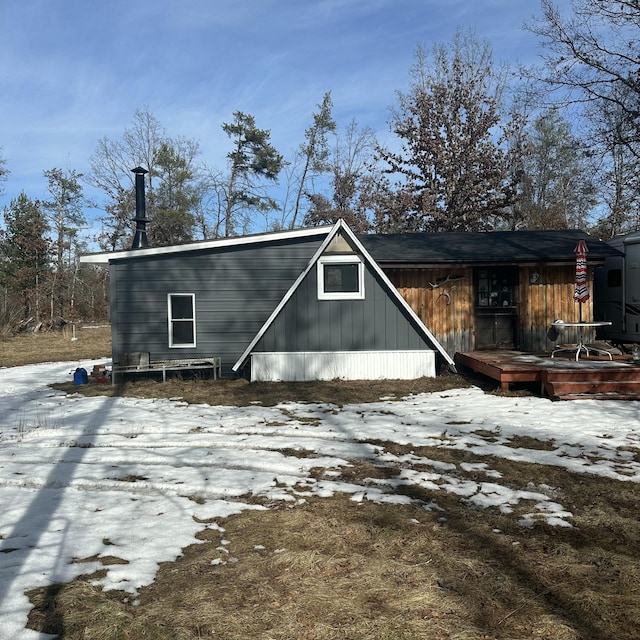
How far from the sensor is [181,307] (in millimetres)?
13211

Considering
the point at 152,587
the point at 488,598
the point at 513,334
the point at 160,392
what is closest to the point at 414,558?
the point at 488,598

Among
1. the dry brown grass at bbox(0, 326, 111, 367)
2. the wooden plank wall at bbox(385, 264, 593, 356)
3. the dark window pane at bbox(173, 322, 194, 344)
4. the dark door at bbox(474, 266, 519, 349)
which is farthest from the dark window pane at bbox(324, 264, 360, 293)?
the dry brown grass at bbox(0, 326, 111, 367)

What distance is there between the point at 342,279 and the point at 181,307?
4343mm

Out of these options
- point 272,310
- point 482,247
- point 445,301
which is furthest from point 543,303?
point 272,310

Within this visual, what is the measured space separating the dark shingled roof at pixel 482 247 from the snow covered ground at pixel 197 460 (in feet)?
14.9

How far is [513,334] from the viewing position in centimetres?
1430

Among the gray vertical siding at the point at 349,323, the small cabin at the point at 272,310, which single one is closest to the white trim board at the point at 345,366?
the small cabin at the point at 272,310

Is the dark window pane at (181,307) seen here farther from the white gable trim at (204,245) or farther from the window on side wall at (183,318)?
the white gable trim at (204,245)

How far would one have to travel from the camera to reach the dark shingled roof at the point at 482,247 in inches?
537

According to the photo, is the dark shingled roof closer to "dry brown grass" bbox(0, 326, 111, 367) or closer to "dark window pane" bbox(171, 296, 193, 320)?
"dark window pane" bbox(171, 296, 193, 320)

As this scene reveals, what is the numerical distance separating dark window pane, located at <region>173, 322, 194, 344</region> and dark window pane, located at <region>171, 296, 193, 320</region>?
190mm

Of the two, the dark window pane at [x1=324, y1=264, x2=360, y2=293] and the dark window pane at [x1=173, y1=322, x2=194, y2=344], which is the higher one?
the dark window pane at [x1=324, y1=264, x2=360, y2=293]

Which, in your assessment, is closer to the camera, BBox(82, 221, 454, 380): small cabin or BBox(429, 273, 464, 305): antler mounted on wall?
BBox(82, 221, 454, 380): small cabin

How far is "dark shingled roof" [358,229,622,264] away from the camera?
1365 centimetres
